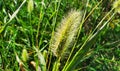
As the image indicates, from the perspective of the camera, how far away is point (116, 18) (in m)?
2.31

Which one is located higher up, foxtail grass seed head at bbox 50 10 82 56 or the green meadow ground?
foxtail grass seed head at bbox 50 10 82 56

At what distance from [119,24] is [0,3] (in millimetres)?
882

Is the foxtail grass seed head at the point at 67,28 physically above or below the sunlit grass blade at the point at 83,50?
above

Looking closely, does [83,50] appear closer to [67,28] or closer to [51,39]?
[67,28]

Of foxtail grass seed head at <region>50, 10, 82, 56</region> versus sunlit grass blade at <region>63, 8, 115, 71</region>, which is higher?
foxtail grass seed head at <region>50, 10, 82, 56</region>

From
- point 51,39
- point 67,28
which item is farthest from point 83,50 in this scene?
point 51,39

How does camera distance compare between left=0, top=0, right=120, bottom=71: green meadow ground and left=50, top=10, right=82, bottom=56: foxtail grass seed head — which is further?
left=0, top=0, right=120, bottom=71: green meadow ground

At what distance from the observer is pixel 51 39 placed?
1577 mm

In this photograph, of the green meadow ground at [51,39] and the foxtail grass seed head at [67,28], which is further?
the green meadow ground at [51,39]

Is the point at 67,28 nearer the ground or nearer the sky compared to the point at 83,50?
nearer the sky

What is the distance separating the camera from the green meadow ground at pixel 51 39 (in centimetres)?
153

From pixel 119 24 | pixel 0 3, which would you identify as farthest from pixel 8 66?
pixel 119 24

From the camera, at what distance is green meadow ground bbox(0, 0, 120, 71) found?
60.2 inches

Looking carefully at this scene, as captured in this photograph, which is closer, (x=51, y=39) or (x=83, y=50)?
(x=83, y=50)
